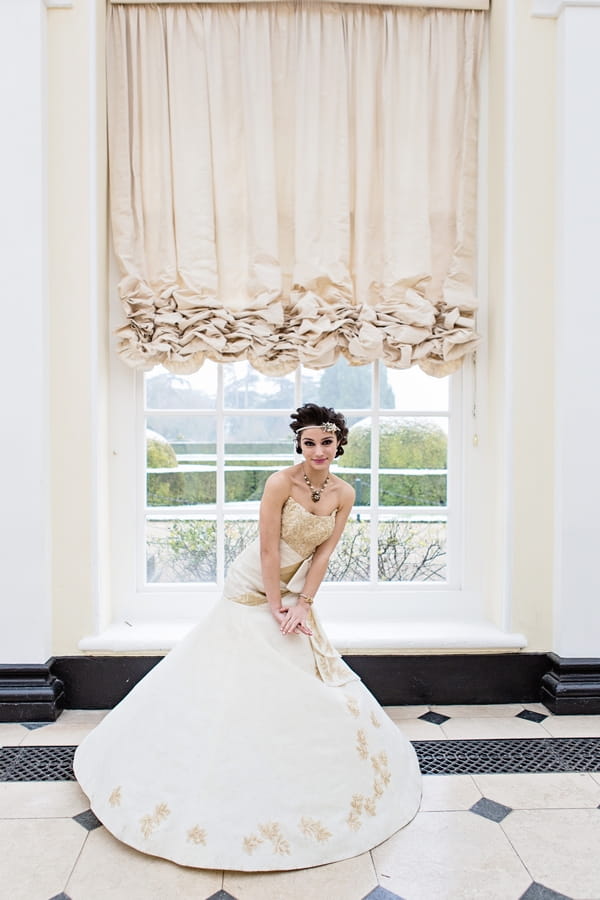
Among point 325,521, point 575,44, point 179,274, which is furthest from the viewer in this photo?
point 179,274

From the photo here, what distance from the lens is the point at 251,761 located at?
2.10m

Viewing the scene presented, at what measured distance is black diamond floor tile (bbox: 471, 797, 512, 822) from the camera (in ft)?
7.45

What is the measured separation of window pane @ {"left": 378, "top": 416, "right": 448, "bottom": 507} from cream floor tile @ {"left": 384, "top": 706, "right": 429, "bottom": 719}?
92cm

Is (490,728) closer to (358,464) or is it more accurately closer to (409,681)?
(409,681)

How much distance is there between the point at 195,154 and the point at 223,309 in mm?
711

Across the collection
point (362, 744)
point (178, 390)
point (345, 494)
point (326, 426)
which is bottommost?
point (362, 744)

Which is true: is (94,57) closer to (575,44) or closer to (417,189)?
(417,189)

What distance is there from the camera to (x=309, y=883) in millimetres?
1955

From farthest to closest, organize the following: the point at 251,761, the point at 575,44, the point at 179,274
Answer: the point at 179,274 → the point at 575,44 → the point at 251,761

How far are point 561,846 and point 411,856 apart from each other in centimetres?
45

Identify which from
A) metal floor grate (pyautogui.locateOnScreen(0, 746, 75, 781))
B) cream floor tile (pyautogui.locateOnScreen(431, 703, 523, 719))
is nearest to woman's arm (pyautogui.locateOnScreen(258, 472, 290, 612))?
metal floor grate (pyautogui.locateOnScreen(0, 746, 75, 781))

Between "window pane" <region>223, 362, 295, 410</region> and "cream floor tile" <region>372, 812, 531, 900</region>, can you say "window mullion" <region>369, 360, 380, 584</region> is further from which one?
"cream floor tile" <region>372, 812, 531, 900</region>

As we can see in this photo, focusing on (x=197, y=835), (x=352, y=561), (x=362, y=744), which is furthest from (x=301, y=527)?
(x=352, y=561)

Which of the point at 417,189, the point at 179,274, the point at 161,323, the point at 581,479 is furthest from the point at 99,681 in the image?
the point at 417,189
